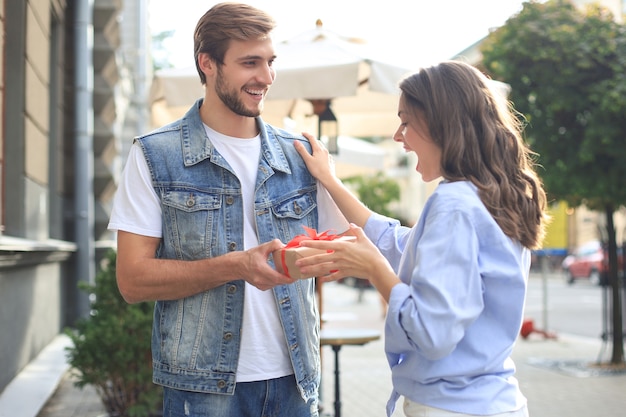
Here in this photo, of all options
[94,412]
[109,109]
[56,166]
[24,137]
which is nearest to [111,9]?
[109,109]

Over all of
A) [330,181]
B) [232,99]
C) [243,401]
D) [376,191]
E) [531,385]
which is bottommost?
[531,385]

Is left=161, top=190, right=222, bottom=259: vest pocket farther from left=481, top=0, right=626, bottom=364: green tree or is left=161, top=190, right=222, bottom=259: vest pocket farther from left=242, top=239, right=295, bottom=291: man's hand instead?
left=481, top=0, right=626, bottom=364: green tree

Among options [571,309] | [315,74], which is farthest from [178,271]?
[571,309]

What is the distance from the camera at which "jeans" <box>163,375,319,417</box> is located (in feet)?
8.09

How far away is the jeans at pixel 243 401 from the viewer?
8.09ft

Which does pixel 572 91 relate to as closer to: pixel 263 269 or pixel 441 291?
pixel 263 269

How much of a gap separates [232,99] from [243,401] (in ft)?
3.09

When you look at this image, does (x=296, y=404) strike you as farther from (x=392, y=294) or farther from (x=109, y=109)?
(x=109, y=109)

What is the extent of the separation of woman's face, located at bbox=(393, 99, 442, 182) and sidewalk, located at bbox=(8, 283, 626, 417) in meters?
4.63

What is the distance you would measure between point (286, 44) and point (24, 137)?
2.46 metres

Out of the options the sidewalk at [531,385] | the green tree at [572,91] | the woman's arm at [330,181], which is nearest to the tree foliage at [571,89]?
the green tree at [572,91]

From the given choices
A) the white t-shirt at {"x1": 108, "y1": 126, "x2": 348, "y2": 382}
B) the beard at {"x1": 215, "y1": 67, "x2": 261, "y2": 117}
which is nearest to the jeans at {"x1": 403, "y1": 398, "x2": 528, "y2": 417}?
the white t-shirt at {"x1": 108, "y1": 126, "x2": 348, "y2": 382}

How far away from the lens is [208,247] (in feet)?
8.32

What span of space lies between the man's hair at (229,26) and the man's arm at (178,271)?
64cm
